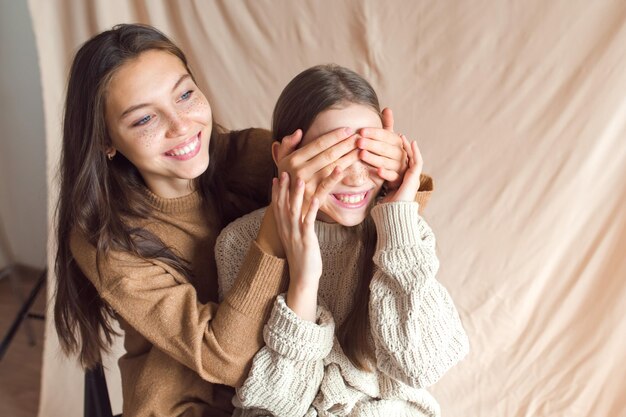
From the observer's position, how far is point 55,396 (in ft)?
5.97

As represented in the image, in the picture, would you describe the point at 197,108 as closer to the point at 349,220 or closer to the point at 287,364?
the point at 349,220

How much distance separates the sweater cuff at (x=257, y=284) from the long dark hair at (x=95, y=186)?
0.16m

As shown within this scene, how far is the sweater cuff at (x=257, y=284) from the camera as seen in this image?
89 cm

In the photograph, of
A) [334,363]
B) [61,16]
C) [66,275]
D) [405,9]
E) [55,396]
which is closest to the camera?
[334,363]

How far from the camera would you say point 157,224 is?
1041 mm

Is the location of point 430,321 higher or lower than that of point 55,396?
higher

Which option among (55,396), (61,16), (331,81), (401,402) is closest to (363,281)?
(401,402)

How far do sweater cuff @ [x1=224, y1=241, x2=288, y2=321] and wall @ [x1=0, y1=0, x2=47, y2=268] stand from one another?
1330 millimetres

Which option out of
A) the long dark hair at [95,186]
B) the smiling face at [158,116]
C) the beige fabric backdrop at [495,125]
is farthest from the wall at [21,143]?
the smiling face at [158,116]

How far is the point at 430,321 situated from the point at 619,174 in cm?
65

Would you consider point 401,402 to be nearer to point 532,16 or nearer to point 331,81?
point 331,81

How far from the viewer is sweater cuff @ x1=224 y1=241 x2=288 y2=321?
893 millimetres

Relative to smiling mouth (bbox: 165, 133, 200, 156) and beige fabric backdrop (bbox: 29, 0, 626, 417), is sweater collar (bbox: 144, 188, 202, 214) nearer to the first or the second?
smiling mouth (bbox: 165, 133, 200, 156)

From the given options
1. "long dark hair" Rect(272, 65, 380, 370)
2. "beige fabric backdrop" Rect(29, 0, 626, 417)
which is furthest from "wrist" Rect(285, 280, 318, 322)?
"beige fabric backdrop" Rect(29, 0, 626, 417)
